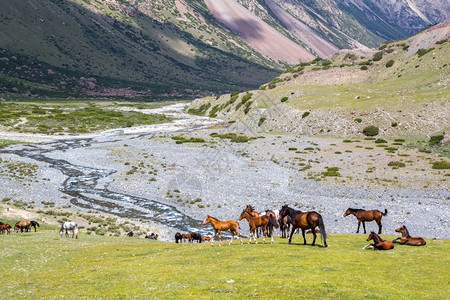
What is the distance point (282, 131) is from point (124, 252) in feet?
260

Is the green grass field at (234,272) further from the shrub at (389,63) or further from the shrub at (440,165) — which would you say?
the shrub at (389,63)

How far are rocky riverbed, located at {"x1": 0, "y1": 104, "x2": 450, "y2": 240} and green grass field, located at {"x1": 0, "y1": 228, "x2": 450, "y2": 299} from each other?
14.0 meters

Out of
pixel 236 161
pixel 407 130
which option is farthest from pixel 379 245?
pixel 407 130

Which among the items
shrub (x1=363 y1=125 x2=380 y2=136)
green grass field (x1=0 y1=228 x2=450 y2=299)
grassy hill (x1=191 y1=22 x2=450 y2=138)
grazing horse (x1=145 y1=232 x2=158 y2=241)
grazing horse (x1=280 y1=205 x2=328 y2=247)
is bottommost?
green grass field (x1=0 y1=228 x2=450 y2=299)

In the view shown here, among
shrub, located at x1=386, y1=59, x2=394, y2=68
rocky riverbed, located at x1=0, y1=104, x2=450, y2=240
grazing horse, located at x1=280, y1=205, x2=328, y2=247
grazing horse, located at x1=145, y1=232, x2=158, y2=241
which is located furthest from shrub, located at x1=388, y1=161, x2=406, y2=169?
shrub, located at x1=386, y1=59, x2=394, y2=68

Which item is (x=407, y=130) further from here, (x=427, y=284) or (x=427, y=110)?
(x=427, y=284)

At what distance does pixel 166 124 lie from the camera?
121688 mm

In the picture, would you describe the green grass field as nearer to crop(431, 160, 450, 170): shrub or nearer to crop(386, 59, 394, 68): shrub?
crop(431, 160, 450, 170): shrub

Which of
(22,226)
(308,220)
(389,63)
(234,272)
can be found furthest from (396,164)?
(389,63)

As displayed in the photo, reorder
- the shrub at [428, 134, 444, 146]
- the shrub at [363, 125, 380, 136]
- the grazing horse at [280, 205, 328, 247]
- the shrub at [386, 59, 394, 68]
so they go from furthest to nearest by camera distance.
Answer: the shrub at [386, 59, 394, 68], the shrub at [363, 125, 380, 136], the shrub at [428, 134, 444, 146], the grazing horse at [280, 205, 328, 247]

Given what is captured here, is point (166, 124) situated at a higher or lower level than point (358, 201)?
higher

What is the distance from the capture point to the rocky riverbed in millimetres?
38469

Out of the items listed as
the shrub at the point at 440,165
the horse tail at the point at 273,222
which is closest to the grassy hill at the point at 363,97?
the shrub at the point at 440,165

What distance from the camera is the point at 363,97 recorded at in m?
102
